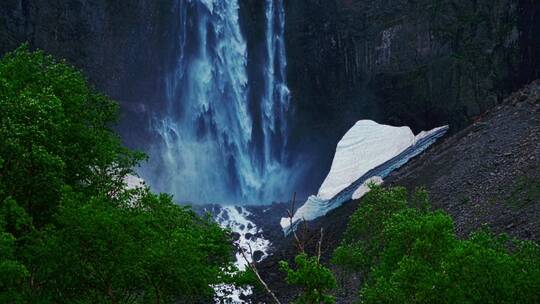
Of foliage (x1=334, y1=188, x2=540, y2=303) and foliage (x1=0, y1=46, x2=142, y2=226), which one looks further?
foliage (x1=0, y1=46, x2=142, y2=226)

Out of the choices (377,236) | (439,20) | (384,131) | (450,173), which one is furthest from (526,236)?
(439,20)

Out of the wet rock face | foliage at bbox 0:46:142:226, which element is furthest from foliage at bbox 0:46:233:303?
the wet rock face

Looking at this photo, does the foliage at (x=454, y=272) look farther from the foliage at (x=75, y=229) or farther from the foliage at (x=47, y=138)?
the foliage at (x=47, y=138)

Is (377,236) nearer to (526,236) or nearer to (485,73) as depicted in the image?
(526,236)

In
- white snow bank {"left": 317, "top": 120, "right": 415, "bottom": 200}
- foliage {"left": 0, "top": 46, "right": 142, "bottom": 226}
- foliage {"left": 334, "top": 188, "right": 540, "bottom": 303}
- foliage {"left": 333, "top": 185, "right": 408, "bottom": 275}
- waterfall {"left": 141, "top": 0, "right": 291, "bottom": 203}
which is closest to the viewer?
foliage {"left": 334, "top": 188, "right": 540, "bottom": 303}

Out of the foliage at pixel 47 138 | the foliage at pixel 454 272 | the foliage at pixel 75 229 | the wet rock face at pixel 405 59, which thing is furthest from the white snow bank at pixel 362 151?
the foliage at pixel 454 272

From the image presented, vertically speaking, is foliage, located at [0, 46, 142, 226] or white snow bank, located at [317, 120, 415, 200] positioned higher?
white snow bank, located at [317, 120, 415, 200]

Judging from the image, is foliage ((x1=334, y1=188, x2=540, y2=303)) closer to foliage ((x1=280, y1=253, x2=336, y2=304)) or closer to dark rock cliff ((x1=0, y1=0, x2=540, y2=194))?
foliage ((x1=280, y1=253, x2=336, y2=304))

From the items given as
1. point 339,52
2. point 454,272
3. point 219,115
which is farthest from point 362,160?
point 454,272

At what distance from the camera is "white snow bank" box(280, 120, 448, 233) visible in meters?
59.8

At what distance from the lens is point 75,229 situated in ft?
73.4

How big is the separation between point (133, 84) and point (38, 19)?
39.7ft

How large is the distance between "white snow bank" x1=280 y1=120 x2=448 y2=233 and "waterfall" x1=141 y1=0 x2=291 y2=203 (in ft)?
47.5

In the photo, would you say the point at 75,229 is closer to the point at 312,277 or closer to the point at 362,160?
the point at 312,277
